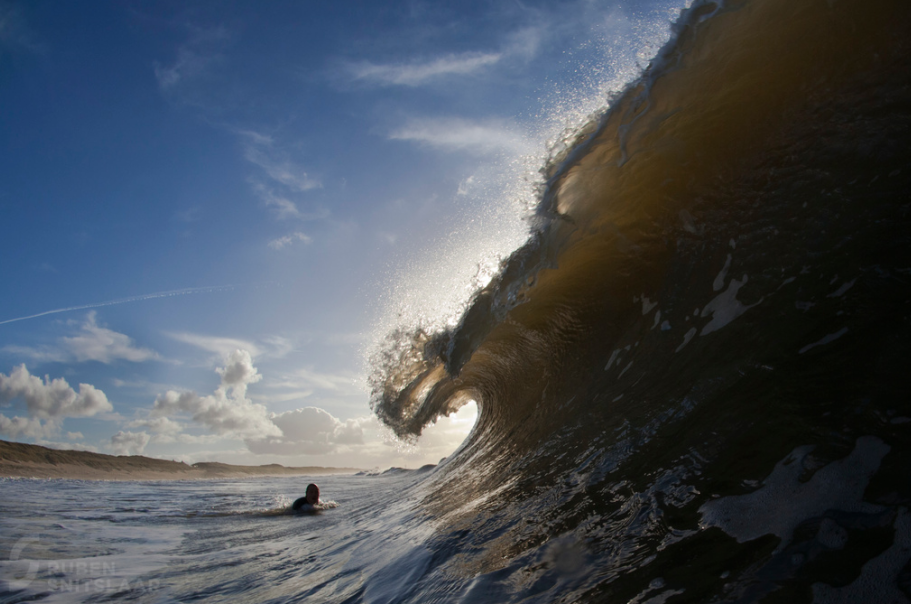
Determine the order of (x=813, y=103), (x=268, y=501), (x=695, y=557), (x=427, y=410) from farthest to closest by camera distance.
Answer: (x=427, y=410), (x=268, y=501), (x=813, y=103), (x=695, y=557)

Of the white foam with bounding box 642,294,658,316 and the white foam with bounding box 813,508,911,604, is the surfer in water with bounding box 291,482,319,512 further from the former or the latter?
the white foam with bounding box 813,508,911,604

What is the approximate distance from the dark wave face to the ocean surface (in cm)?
1

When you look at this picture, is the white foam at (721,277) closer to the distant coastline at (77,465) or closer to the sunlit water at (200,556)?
the sunlit water at (200,556)

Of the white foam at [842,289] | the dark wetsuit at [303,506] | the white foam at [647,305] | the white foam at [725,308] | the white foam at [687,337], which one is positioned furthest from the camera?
the dark wetsuit at [303,506]

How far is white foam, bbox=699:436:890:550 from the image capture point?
4.88 ft

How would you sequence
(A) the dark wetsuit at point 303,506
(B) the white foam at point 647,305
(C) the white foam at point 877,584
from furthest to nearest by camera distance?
(A) the dark wetsuit at point 303,506 → (B) the white foam at point 647,305 → (C) the white foam at point 877,584

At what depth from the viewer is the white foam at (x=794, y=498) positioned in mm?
1487

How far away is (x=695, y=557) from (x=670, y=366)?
6.14ft

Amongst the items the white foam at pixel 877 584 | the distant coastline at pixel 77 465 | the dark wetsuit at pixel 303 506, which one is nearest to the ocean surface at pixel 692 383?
the white foam at pixel 877 584

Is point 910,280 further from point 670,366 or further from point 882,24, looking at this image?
point 882,24

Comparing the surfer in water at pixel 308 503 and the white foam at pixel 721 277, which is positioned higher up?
the white foam at pixel 721 277

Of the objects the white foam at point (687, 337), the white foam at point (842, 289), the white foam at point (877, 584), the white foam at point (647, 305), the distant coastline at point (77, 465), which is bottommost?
the distant coastline at point (77, 465)

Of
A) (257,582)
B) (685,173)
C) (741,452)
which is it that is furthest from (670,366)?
(257,582)

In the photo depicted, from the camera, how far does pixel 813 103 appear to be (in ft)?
9.87
